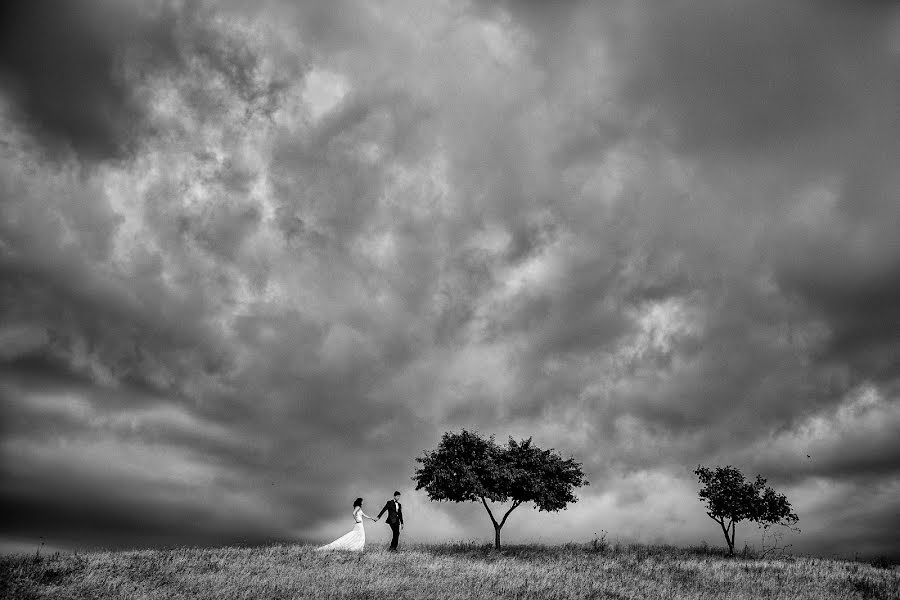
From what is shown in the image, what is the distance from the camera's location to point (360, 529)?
3288 cm

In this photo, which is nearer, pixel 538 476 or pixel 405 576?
pixel 405 576

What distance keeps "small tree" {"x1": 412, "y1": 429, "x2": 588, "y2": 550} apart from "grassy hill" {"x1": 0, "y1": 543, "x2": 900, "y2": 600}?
295 inches

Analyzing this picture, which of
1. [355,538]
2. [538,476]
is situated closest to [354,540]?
[355,538]

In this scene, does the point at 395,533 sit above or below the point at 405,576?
above

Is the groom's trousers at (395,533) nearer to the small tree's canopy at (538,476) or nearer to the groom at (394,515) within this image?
the groom at (394,515)

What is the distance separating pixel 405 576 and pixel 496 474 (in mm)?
19067

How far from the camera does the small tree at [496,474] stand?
4303 centimetres

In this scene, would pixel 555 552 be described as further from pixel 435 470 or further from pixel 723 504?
pixel 723 504

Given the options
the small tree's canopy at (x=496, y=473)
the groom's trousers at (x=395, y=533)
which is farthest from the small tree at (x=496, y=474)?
the groom's trousers at (x=395, y=533)

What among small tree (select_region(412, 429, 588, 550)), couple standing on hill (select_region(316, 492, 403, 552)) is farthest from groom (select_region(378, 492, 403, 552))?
small tree (select_region(412, 429, 588, 550))

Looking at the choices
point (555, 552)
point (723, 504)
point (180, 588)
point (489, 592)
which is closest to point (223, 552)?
point (180, 588)

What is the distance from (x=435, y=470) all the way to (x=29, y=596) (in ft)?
88.5

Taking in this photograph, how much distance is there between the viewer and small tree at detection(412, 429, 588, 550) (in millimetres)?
43031

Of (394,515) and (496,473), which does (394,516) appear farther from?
(496,473)
